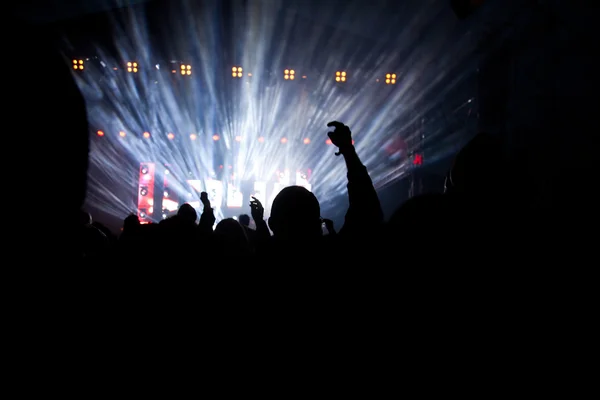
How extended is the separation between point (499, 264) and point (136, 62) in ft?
65.6

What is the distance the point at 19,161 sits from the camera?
1.67 ft

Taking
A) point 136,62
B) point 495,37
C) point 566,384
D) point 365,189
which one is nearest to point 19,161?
point 566,384

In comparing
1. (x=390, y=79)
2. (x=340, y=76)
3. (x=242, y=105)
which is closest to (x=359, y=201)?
(x=340, y=76)

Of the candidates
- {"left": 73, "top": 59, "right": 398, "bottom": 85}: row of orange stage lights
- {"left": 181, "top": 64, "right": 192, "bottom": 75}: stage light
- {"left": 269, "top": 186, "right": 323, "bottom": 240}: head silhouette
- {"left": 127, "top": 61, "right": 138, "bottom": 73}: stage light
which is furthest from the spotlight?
{"left": 269, "top": 186, "right": 323, "bottom": 240}: head silhouette

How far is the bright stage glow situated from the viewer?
62.0 ft

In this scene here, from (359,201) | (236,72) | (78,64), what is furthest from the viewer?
(236,72)

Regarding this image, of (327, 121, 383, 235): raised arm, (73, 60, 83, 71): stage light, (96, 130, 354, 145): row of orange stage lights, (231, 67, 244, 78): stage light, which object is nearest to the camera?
(327, 121, 383, 235): raised arm

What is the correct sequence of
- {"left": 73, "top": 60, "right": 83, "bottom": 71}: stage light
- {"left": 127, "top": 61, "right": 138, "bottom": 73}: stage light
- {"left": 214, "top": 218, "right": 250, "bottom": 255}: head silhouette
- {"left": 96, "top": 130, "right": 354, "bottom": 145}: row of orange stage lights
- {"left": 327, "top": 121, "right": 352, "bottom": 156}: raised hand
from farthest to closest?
1. {"left": 96, "top": 130, "right": 354, "bottom": 145}: row of orange stage lights
2. {"left": 127, "top": 61, "right": 138, "bottom": 73}: stage light
3. {"left": 73, "top": 60, "right": 83, "bottom": 71}: stage light
4. {"left": 214, "top": 218, "right": 250, "bottom": 255}: head silhouette
5. {"left": 327, "top": 121, "right": 352, "bottom": 156}: raised hand

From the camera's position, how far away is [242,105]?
A: 23.5 meters

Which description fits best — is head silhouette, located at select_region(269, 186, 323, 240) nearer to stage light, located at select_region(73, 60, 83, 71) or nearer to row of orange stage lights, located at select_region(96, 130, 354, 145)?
stage light, located at select_region(73, 60, 83, 71)

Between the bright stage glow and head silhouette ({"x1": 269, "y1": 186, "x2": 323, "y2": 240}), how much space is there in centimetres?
1530

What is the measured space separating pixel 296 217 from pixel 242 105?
2250 centimetres

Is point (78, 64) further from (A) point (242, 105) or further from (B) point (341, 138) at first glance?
(B) point (341, 138)

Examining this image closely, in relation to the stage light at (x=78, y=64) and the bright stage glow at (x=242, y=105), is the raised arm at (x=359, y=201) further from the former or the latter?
the stage light at (x=78, y=64)
